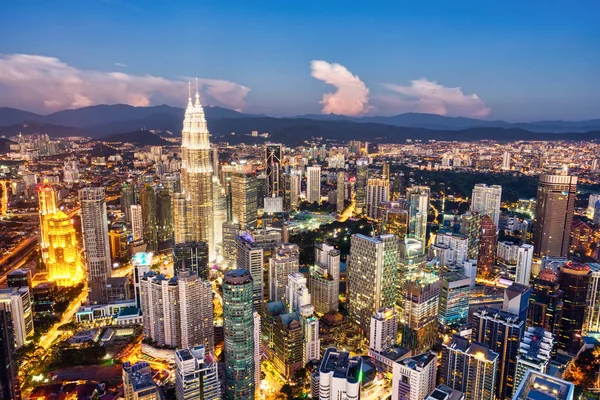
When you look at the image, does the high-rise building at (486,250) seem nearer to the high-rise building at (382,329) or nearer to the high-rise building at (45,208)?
the high-rise building at (382,329)

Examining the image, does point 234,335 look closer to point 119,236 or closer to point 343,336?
point 343,336

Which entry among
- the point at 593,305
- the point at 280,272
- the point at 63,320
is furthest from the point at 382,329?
the point at 63,320

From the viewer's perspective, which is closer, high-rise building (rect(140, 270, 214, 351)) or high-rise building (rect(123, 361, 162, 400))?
high-rise building (rect(123, 361, 162, 400))

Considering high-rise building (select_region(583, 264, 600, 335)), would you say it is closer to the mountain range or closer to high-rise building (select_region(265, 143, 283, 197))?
high-rise building (select_region(265, 143, 283, 197))

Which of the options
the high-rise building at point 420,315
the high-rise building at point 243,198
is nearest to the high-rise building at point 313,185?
the high-rise building at point 243,198

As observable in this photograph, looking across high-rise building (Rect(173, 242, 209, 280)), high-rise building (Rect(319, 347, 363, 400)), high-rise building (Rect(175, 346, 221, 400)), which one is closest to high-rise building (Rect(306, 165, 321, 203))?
high-rise building (Rect(173, 242, 209, 280))
